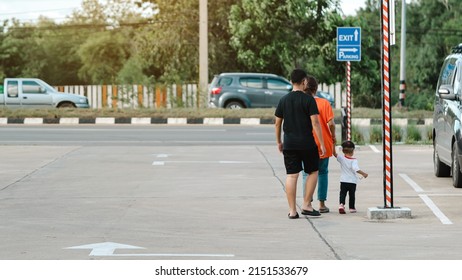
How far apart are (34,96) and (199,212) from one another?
31.4 meters

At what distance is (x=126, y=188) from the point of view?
17.5 m

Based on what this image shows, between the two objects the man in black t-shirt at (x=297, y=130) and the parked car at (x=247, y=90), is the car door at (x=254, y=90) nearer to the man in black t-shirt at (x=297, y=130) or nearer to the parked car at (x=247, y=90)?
the parked car at (x=247, y=90)

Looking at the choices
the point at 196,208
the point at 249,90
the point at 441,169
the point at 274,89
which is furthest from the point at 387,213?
the point at 274,89

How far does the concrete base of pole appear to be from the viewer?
1372 cm

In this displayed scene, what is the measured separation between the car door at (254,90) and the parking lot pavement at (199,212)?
19.3 meters

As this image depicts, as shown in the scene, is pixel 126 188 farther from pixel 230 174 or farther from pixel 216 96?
pixel 216 96

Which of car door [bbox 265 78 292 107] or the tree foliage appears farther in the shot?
the tree foliage

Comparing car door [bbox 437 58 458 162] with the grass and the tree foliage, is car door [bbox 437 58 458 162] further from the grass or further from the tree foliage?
the tree foliage

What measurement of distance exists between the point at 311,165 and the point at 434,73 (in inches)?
1937

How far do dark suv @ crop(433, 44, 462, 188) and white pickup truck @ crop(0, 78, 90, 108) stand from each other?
91.2 ft

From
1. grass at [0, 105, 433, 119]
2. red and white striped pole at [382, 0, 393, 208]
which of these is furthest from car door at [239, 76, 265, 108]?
red and white striped pole at [382, 0, 393, 208]

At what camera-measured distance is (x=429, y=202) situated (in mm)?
15477

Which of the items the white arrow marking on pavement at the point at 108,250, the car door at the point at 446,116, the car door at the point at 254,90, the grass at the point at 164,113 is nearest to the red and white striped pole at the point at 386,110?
the car door at the point at 446,116
